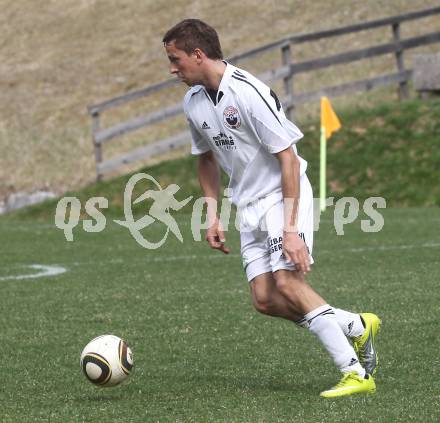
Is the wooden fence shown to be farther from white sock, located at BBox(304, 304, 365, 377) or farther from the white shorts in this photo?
white sock, located at BBox(304, 304, 365, 377)

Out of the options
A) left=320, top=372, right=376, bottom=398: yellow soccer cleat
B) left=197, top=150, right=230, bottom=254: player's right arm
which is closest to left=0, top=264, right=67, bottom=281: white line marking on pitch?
left=197, top=150, right=230, bottom=254: player's right arm

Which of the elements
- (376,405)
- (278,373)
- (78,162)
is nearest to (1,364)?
(278,373)

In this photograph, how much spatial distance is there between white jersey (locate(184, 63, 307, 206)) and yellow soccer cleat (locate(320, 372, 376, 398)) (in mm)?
1005

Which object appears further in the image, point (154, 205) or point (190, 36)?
point (154, 205)

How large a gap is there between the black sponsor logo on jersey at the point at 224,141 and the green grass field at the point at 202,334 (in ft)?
4.21

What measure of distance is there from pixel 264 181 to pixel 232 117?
40 centimetres

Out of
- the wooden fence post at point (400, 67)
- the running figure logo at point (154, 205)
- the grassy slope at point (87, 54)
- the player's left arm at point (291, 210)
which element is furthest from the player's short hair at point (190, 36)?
the grassy slope at point (87, 54)

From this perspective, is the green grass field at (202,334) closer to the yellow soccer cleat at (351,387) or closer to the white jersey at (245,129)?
the yellow soccer cleat at (351,387)

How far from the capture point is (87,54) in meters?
39.8

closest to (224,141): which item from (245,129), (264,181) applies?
(245,129)

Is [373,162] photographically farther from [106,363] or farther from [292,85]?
[106,363]


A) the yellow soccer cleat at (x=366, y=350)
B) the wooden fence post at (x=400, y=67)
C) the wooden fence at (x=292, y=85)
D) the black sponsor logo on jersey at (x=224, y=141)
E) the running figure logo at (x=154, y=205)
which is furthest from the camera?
the wooden fence post at (x=400, y=67)

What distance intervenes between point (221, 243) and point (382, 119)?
1572cm

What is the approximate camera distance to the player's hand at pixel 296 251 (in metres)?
6.36
